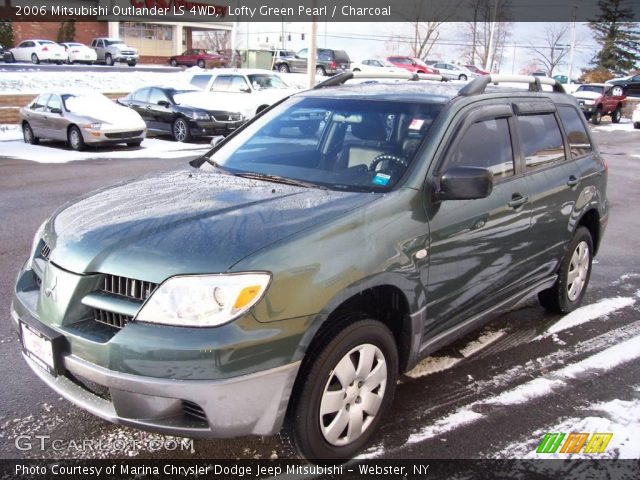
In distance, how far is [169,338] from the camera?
2541 millimetres

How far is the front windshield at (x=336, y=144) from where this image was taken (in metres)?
3.61

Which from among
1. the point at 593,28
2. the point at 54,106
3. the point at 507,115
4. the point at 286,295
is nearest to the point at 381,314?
the point at 286,295

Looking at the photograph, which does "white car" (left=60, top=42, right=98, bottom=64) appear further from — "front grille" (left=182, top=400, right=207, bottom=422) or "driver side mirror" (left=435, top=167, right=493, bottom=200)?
"front grille" (left=182, top=400, right=207, bottom=422)

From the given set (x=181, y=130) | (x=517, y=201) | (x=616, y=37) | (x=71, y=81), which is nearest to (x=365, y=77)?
(x=517, y=201)

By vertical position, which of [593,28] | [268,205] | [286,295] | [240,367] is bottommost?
[240,367]

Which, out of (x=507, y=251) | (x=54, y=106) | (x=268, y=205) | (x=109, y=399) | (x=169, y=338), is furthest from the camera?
(x=54, y=106)

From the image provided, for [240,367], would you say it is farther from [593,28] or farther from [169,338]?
[593,28]

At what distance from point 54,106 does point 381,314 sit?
49.1 feet

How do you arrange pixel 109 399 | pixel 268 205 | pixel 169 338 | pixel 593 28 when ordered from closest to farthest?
pixel 169 338 < pixel 109 399 < pixel 268 205 < pixel 593 28

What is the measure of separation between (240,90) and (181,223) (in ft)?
56.1

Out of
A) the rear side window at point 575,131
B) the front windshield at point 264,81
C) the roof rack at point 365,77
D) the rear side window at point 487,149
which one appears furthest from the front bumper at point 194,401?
the front windshield at point 264,81

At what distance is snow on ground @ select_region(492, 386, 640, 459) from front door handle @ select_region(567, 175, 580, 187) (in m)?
1.58

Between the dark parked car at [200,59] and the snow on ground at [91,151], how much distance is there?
3388cm

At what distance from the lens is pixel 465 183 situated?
10.8ft
